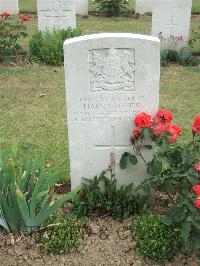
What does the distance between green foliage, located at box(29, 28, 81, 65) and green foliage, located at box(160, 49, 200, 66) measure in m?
1.72

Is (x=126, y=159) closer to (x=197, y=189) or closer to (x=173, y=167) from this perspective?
(x=173, y=167)

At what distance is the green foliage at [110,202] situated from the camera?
3.64 m

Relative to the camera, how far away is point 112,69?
11.4 ft

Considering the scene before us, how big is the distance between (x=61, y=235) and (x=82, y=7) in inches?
458

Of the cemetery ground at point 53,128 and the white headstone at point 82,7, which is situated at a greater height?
the white headstone at point 82,7

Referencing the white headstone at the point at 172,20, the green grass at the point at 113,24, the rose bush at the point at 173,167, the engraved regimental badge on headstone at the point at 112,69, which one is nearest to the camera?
the rose bush at the point at 173,167

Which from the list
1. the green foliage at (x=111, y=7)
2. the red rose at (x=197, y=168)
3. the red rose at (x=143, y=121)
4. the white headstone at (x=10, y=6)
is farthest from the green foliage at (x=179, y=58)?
the white headstone at (x=10, y=6)

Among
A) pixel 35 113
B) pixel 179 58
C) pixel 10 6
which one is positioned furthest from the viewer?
pixel 10 6

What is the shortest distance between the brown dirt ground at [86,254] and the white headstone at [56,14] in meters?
6.27

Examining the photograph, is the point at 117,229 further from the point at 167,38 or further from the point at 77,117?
the point at 167,38

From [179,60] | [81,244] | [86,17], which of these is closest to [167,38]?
[179,60]

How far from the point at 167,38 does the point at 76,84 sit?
19.5 feet

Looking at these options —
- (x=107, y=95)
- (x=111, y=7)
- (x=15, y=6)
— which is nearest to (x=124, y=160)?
(x=107, y=95)

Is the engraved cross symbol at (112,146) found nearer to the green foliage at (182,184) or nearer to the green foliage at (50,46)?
the green foliage at (182,184)
